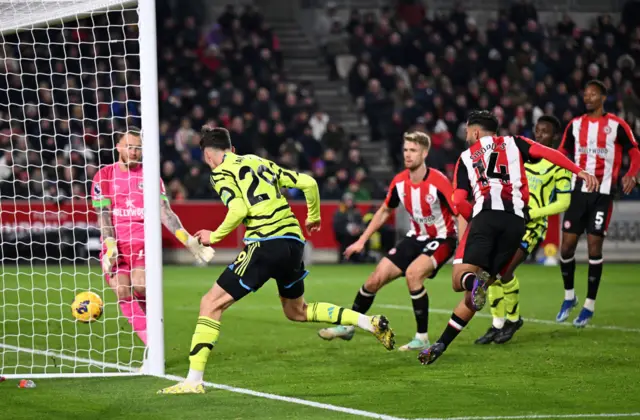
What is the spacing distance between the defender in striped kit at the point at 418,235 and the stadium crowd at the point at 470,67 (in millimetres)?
13363

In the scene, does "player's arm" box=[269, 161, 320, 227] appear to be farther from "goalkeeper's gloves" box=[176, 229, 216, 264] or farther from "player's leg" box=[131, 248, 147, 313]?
"player's leg" box=[131, 248, 147, 313]

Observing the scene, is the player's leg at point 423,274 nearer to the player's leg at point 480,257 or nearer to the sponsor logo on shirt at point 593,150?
the player's leg at point 480,257

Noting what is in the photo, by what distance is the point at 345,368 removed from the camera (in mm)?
8375

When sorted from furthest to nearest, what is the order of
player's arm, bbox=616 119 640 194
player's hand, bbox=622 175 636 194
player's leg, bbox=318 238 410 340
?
1. player's arm, bbox=616 119 640 194
2. player's hand, bbox=622 175 636 194
3. player's leg, bbox=318 238 410 340

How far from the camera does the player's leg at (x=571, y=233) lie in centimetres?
1103

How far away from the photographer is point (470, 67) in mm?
25000

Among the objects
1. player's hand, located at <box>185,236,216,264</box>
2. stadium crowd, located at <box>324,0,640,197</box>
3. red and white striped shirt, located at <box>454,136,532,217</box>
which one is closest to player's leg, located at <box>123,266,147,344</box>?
player's hand, located at <box>185,236,216,264</box>

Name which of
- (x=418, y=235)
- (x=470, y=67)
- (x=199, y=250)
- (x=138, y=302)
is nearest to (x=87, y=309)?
(x=138, y=302)

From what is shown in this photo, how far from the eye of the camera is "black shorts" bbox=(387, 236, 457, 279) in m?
9.52

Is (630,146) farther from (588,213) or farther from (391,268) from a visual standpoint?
(391,268)

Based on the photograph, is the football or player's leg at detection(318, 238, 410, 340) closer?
the football

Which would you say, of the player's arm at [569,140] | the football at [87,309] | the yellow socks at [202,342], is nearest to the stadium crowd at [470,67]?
the player's arm at [569,140]

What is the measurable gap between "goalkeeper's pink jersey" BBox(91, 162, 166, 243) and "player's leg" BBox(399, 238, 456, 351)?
8.26ft

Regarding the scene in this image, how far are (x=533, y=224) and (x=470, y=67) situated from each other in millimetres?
15278
